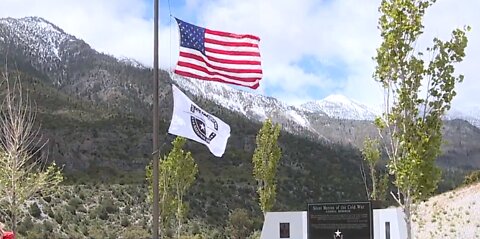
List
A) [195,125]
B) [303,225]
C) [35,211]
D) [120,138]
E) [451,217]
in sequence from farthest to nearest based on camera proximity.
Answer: [120,138] → [35,211] → [451,217] → [303,225] → [195,125]

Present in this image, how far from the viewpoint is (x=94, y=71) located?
331 feet

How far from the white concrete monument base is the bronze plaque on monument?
10.0ft

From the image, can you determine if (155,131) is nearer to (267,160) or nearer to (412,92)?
(412,92)

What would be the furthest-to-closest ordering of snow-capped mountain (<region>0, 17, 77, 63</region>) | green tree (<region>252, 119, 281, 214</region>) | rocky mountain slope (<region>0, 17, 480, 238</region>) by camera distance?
1. snow-capped mountain (<region>0, 17, 77, 63</region>)
2. rocky mountain slope (<region>0, 17, 480, 238</region>)
3. green tree (<region>252, 119, 281, 214</region>)

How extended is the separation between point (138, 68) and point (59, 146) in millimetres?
43335

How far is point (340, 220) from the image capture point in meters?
26.0

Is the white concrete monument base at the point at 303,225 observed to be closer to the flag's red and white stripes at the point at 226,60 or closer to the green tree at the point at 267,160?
the green tree at the point at 267,160

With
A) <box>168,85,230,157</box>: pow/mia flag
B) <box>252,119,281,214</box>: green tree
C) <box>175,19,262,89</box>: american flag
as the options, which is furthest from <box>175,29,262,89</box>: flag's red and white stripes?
<box>252,119,281,214</box>: green tree

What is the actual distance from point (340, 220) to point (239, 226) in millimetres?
32267

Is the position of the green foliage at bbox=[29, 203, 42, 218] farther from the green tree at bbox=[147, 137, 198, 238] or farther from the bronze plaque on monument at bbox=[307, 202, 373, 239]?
the bronze plaque on monument at bbox=[307, 202, 373, 239]

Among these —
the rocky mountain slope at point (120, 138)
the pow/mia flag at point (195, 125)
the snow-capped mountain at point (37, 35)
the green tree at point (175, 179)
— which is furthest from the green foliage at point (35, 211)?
the pow/mia flag at point (195, 125)

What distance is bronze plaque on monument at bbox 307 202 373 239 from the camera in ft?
82.8

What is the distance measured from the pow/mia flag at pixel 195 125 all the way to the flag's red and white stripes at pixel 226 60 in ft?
2.32

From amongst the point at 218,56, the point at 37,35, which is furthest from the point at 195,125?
the point at 37,35
